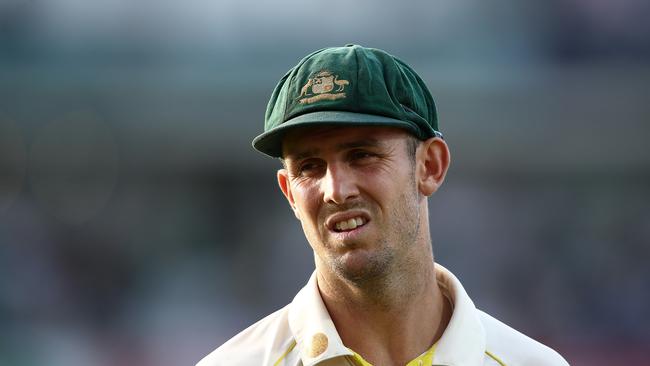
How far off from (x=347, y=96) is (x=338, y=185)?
22 cm

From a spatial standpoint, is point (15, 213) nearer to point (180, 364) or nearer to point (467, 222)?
point (180, 364)

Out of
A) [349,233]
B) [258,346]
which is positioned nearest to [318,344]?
[258,346]

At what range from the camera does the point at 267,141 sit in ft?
7.54

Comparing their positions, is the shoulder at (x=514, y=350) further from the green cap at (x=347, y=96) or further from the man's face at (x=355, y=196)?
the green cap at (x=347, y=96)

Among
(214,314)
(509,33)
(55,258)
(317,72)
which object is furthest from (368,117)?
(509,33)

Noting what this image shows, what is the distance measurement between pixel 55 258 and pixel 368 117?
558 cm

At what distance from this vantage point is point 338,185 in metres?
2.20

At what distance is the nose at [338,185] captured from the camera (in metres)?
2.19

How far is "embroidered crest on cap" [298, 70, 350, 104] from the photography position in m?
2.23

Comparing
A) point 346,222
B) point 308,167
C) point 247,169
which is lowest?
point 247,169

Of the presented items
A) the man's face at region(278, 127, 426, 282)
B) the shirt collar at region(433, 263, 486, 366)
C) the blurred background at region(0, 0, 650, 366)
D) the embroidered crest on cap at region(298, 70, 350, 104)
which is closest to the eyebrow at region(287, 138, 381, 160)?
the man's face at region(278, 127, 426, 282)

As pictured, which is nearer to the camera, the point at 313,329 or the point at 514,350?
the point at 313,329

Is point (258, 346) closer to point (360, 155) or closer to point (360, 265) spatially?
point (360, 265)

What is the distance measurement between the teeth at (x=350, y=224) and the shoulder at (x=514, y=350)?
1.67ft
